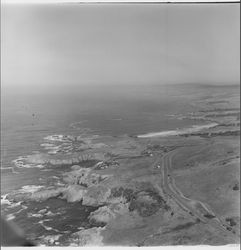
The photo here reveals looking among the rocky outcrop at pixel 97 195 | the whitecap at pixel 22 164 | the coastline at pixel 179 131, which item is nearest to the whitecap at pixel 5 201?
the whitecap at pixel 22 164

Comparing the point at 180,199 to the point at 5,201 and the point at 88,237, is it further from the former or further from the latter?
the point at 5,201

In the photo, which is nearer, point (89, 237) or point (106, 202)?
point (89, 237)


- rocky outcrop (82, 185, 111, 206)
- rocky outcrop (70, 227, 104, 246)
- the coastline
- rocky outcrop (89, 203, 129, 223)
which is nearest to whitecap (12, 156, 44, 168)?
rocky outcrop (82, 185, 111, 206)

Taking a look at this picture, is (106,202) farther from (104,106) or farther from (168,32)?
(168,32)

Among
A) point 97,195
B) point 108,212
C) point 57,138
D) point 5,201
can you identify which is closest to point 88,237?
point 108,212

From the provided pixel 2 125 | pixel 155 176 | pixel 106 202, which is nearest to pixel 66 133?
pixel 2 125

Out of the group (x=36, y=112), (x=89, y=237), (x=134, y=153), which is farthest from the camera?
(x=134, y=153)
